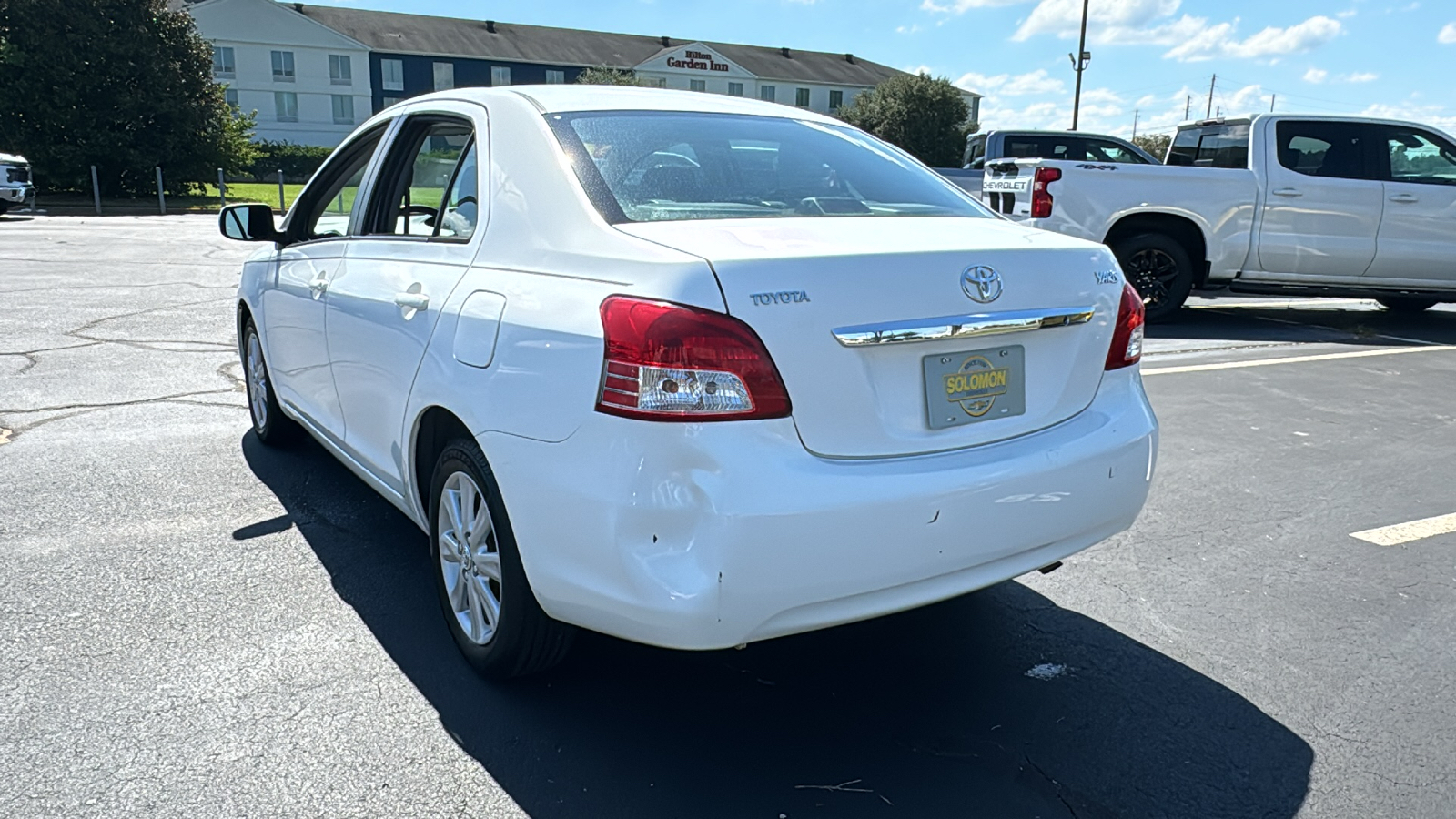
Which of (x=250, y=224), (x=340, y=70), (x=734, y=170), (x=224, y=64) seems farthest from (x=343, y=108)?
(x=734, y=170)

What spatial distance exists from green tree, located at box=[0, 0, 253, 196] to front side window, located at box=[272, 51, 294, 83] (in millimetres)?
29062

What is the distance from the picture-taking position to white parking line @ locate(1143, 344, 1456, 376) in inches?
297

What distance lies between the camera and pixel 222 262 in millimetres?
14164

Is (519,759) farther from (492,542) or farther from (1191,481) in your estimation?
(1191,481)

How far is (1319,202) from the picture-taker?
9.47 meters

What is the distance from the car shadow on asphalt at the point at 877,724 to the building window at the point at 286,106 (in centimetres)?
6341

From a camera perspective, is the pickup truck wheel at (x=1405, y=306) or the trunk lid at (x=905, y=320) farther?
the pickup truck wheel at (x=1405, y=306)

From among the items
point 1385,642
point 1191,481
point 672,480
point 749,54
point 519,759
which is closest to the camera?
point 672,480

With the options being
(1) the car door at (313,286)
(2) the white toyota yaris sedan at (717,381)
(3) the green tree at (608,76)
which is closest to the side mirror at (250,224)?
(1) the car door at (313,286)

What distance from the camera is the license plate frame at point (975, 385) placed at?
2.47 metres

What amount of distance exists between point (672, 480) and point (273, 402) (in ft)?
11.2

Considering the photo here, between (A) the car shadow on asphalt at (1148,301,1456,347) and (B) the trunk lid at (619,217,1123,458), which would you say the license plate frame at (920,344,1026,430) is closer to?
(B) the trunk lid at (619,217,1123,458)

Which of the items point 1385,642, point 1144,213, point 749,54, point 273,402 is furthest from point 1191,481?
point 749,54

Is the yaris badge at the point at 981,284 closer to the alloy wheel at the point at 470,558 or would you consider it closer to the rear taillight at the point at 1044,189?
the alloy wheel at the point at 470,558
